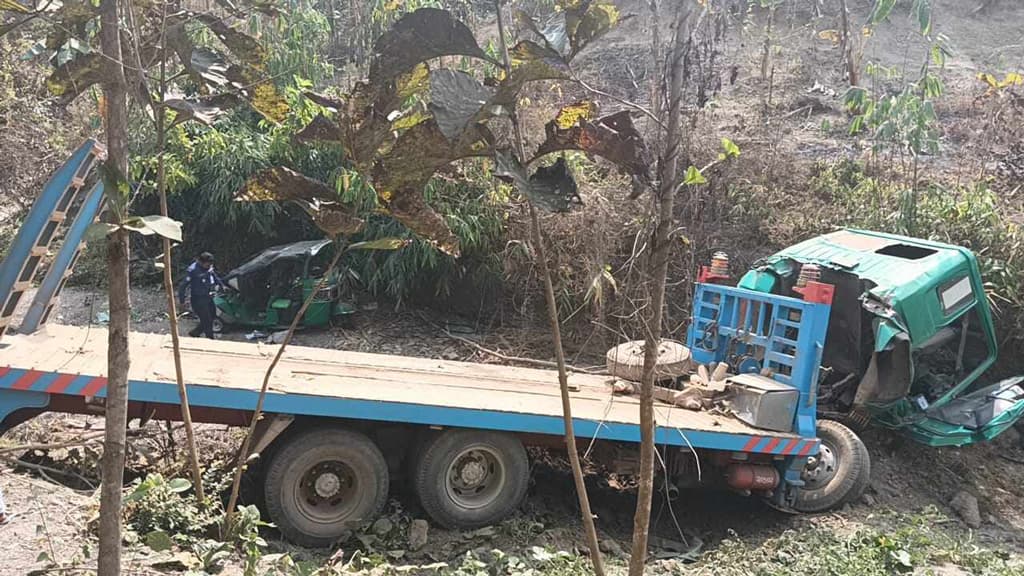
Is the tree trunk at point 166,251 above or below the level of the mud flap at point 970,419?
above

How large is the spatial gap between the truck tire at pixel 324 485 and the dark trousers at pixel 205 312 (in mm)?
4675

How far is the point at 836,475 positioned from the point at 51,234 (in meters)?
5.53

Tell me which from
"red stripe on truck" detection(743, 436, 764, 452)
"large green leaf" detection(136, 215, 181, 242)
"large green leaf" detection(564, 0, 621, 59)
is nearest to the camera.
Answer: "large green leaf" detection(136, 215, 181, 242)

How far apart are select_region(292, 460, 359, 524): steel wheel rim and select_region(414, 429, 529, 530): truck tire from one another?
0.40 m

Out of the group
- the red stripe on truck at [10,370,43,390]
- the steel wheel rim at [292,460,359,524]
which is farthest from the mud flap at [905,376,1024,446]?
the red stripe on truck at [10,370,43,390]

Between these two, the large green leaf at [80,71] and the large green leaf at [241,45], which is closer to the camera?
the large green leaf at [80,71]

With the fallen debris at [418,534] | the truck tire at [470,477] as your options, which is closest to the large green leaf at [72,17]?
the truck tire at [470,477]

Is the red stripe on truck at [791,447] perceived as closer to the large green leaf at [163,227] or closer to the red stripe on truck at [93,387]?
the red stripe on truck at [93,387]

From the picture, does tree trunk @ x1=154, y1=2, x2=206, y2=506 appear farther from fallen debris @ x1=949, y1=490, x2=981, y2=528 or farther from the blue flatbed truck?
fallen debris @ x1=949, y1=490, x2=981, y2=528

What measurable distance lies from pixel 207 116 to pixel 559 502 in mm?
3671

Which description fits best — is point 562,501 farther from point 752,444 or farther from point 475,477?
point 752,444

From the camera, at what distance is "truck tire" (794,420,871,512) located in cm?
586

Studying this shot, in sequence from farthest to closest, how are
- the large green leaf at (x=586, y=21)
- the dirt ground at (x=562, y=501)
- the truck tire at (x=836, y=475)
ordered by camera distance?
the truck tire at (x=836, y=475), the dirt ground at (x=562, y=501), the large green leaf at (x=586, y=21)

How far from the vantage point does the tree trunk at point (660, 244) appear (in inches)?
88.9
